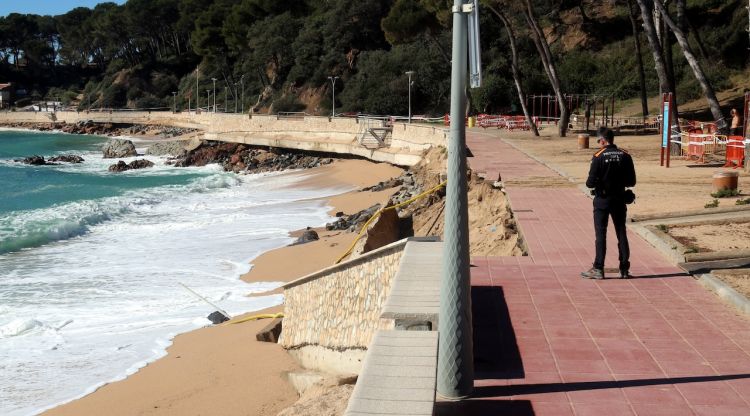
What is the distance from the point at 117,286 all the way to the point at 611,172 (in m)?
11.1

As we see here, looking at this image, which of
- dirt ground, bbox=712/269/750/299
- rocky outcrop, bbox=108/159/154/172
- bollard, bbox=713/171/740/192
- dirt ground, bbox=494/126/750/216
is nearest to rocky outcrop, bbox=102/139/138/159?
rocky outcrop, bbox=108/159/154/172

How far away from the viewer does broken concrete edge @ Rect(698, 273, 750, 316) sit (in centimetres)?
702

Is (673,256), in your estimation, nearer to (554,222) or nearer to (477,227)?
(554,222)

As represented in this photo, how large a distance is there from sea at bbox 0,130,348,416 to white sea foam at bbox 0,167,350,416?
3 cm

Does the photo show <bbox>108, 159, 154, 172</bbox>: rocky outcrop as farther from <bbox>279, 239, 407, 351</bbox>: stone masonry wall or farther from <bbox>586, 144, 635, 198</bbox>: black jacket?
<bbox>586, 144, 635, 198</bbox>: black jacket

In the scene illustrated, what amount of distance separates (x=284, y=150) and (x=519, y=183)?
36.1 m

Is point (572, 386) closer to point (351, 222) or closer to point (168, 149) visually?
point (351, 222)

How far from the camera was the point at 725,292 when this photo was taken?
742cm

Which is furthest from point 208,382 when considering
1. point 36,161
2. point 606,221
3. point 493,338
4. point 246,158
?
point 36,161

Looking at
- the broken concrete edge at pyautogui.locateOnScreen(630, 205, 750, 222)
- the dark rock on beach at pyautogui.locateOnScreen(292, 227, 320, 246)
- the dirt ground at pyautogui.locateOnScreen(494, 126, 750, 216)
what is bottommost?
the dark rock on beach at pyautogui.locateOnScreen(292, 227, 320, 246)

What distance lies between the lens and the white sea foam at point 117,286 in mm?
11375

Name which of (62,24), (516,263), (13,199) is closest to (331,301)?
(516,263)

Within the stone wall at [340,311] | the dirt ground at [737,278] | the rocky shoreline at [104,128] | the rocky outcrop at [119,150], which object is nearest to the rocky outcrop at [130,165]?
the rocky outcrop at [119,150]

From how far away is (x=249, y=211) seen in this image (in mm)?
27484
